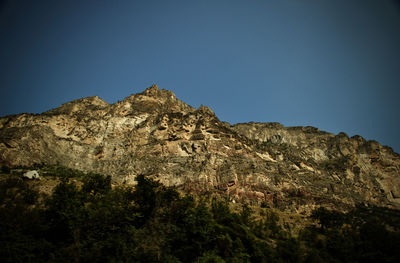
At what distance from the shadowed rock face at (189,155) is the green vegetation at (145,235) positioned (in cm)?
2217

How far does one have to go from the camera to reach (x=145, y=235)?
105 ft

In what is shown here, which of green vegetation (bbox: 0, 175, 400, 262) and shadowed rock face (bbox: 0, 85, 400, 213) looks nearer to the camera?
green vegetation (bbox: 0, 175, 400, 262)

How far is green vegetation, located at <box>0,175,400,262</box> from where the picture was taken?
2772 centimetres

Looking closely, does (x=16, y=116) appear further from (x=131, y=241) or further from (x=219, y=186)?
(x=131, y=241)

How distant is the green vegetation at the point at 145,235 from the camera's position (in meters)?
27.7

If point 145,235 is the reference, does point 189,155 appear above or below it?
above

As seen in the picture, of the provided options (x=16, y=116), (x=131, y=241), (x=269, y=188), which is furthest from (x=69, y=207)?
(x=16, y=116)

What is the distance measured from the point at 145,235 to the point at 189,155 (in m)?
43.9

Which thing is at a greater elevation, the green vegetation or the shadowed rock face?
the shadowed rock face

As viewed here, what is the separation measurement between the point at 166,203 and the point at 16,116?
211 ft

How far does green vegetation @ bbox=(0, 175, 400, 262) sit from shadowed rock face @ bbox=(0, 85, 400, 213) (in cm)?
2217

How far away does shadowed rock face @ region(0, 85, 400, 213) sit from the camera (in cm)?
6681

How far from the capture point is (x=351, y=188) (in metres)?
85.4

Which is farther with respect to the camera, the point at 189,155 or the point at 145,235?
the point at 189,155
